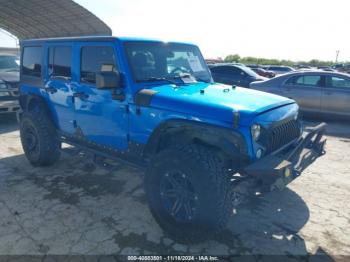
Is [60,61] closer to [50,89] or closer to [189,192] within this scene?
[50,89]

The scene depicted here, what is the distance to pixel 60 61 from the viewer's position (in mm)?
4695

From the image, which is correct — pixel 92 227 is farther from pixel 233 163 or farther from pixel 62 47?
pixel 62 47

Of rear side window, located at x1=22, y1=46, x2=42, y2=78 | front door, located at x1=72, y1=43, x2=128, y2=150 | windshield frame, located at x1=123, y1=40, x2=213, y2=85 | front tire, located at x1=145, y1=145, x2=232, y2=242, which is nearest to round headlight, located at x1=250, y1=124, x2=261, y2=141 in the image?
front tire, located at x1=145, y1=145, x2=232, y2=242

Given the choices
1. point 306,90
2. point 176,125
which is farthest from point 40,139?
point 306,90

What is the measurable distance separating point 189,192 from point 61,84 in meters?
2.67

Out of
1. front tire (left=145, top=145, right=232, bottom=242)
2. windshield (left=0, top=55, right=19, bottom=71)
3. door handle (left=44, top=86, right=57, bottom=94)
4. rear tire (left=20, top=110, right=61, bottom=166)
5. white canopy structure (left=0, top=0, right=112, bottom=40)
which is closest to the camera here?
front tire (left=145, top=145, right=232, bottom=242)

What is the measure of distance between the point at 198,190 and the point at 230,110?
0.82m

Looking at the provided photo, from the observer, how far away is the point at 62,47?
4.63 metres

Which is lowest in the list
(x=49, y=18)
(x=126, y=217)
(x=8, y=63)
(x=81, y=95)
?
(x=126, y=217)

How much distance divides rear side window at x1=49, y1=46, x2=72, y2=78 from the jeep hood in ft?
5.26

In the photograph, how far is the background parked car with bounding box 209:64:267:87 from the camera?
41.1ft

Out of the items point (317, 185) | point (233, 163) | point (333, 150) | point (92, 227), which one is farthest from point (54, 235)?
point (333, 150)

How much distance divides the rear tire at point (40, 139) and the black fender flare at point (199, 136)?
7.10ft

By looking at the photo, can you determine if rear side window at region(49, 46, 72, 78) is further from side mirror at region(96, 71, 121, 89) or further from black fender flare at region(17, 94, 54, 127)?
side mirror at region(96, 71, 121, 89)
